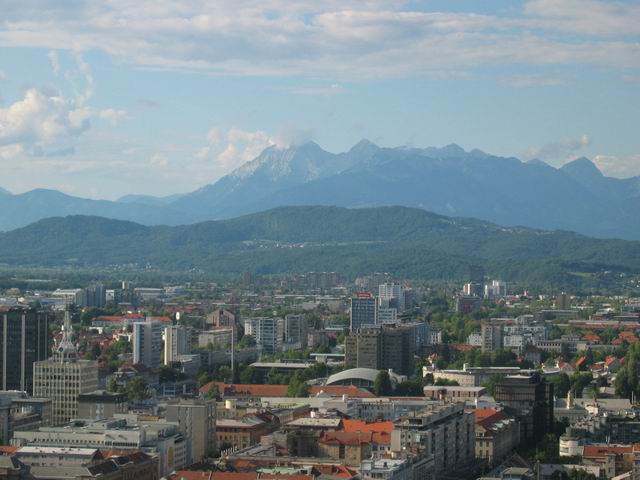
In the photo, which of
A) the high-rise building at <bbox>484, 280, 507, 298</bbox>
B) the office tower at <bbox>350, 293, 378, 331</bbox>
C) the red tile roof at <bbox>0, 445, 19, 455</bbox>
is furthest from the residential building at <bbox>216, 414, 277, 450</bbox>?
the high-rise building at <bbox>484, 280, 507, 298</bbox>

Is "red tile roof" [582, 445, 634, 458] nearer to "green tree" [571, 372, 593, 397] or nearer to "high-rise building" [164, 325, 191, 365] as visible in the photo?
"green tree" [571, 372, 593, 397]

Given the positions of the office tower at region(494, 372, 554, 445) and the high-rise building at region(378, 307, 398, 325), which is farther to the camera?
the high-rise building at region(378, 307, 398, 325)

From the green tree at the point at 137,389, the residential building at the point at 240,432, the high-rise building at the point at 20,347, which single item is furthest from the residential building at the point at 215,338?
the residential building at the point at 240,432

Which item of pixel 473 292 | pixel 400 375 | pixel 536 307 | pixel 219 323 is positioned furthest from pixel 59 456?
pixel 473 292

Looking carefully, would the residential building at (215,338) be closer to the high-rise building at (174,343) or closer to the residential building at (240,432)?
the high-rise building at (174,343)

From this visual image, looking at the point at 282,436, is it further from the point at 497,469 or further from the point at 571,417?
the point at 571,417
